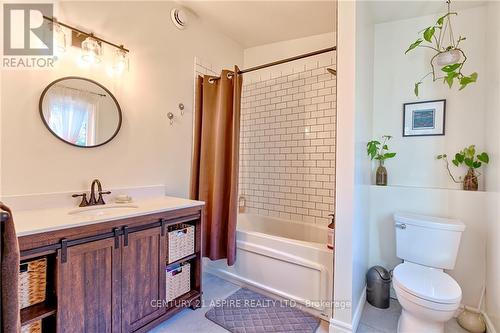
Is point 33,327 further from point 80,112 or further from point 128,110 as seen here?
point 128,110

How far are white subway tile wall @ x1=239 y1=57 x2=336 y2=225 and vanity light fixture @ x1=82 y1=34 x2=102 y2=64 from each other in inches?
73.3

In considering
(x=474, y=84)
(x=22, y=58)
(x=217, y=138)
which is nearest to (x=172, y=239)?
(x=217, y=138)

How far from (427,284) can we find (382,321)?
55 centimetres

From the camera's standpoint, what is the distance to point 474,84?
2.06 m

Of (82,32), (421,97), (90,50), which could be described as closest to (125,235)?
(90,50)

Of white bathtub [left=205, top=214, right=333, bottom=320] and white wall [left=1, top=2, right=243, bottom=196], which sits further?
white bathtub [left=205, top=214, right=333, bottom=320]

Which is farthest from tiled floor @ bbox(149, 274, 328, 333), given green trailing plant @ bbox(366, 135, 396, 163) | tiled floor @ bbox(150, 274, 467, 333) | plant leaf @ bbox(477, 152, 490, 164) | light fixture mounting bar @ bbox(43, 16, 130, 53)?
light fixture mounting bar @ bbox(43, 16, 130, 53)

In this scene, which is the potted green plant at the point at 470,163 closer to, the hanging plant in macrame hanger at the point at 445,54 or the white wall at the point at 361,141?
the hanging plant in macrame hanger at the point at 445,54

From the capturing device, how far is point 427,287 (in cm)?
156

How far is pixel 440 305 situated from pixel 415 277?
0.24 m

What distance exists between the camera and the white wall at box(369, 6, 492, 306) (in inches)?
77.7

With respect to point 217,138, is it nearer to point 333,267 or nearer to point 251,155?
point 251,155

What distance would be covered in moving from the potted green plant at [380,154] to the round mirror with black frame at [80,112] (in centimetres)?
220

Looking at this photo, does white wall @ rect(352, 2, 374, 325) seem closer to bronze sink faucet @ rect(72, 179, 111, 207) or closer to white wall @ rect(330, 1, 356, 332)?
white wall @ rect(330, 1, 356, 332)
